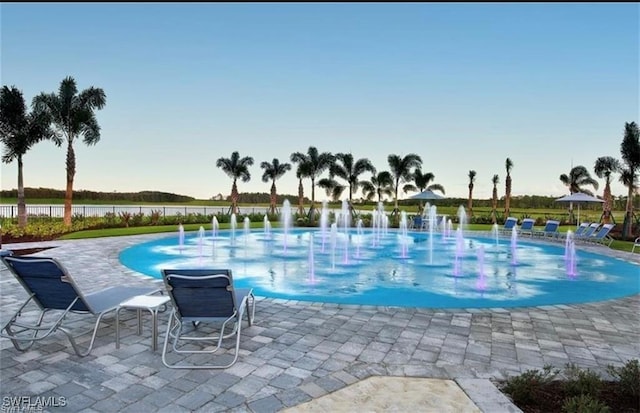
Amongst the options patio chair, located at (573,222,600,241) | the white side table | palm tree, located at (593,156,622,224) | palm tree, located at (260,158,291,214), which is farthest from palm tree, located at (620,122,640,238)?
the white side table

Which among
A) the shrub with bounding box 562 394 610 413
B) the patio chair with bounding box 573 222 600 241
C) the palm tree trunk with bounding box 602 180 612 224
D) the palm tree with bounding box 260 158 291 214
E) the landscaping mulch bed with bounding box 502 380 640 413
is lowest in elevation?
the landscaping mulch bed with bounding box 502 380 640 413

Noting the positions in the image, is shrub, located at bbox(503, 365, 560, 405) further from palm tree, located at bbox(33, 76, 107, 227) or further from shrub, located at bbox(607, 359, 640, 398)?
palm tree, located at bbox(33, 76, 107, 227)

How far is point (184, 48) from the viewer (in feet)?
54.6

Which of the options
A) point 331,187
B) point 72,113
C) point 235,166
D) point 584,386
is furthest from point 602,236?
point 72,113

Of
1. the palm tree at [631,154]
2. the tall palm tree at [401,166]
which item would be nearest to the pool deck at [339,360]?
the palm tree at [631,154]

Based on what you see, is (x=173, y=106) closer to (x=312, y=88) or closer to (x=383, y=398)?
(x=312, y=88)

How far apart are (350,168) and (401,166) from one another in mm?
3902

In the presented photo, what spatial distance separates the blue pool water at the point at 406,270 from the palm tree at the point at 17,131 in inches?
289

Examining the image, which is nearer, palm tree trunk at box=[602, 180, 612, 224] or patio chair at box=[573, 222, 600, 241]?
patio chair at box=[573, 222, 600, 241]

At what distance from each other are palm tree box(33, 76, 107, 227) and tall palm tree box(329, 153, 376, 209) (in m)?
15.4

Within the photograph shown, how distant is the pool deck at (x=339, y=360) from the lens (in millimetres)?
2801

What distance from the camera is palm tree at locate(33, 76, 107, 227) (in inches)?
752

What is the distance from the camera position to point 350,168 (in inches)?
1084

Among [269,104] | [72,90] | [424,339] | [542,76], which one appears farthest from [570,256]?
[72,90]
